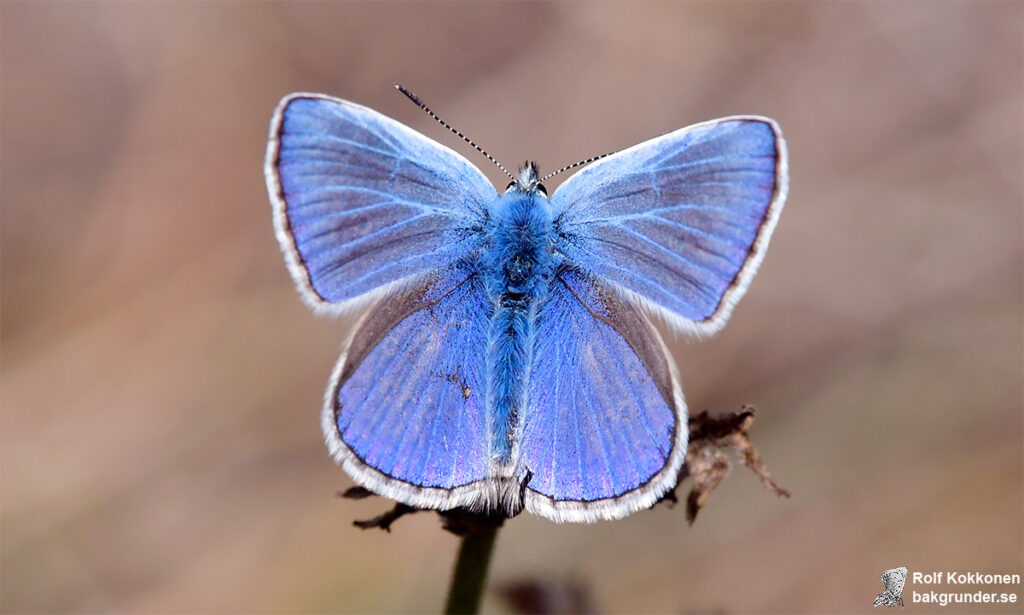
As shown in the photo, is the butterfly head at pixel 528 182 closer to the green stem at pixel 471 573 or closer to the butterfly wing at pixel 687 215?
the butterfly wing at pixel 687 215

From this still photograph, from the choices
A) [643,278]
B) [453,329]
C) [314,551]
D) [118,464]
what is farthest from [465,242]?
[118,464]

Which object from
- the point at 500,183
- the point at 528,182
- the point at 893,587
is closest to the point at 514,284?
the point at 528,182

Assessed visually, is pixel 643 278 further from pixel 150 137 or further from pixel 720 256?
pixel 150 137

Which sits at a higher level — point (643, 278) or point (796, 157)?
point (796, 157)

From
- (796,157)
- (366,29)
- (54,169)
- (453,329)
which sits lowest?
(453,329)

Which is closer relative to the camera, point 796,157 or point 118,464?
point 118,464

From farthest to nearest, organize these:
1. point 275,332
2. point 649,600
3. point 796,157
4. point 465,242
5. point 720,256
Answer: point 796,157
point 275,332
point 649,600
point 465,242
point 720,256

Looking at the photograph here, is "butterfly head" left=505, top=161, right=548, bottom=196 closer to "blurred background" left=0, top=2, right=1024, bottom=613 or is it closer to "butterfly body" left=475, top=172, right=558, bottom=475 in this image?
"butterfly body" left=475, top=172, right=558, bottom=475

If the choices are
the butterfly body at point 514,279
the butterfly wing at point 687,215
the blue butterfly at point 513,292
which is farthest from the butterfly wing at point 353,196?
the butterfly wing at point 687,215
